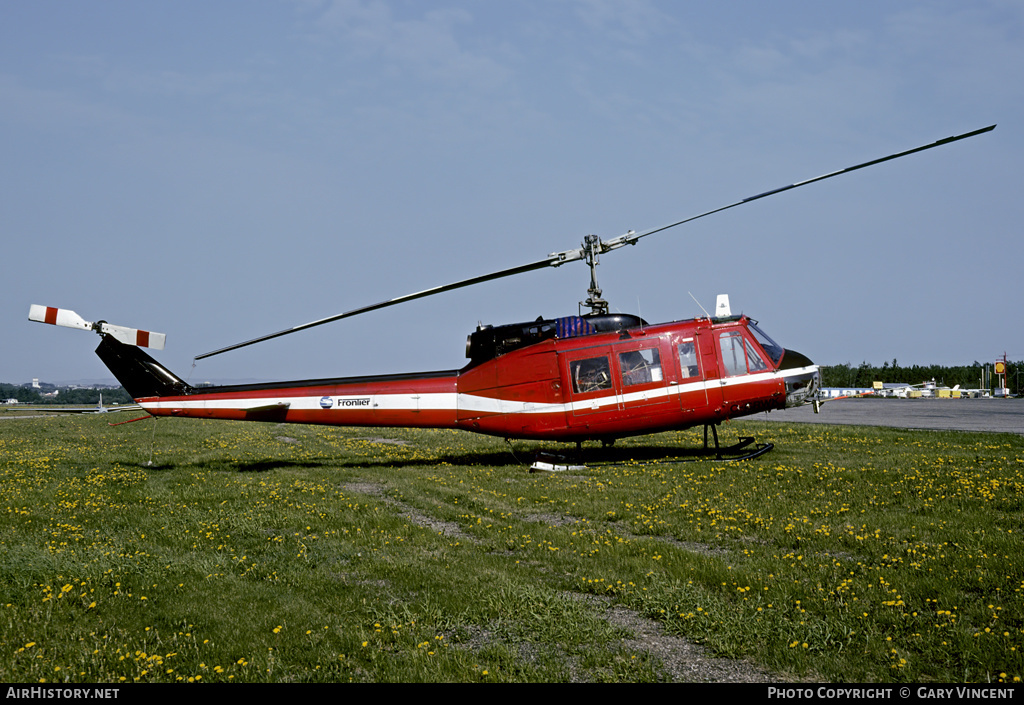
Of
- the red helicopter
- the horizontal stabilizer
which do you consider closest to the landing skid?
the red helicopter

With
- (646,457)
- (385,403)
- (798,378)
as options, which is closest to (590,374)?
(646,457)

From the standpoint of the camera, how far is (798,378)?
1666 cm

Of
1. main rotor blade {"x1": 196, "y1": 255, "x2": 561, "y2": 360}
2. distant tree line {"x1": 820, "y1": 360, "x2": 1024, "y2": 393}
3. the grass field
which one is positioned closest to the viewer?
the grass field

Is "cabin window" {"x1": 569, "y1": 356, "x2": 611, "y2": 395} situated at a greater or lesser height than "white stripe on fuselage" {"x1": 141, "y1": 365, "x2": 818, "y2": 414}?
greater

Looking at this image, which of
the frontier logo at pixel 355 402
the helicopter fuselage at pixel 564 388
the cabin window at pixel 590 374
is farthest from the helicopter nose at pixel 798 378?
the frontier logo at pixel 355 402

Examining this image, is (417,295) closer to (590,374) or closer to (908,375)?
(590,374)

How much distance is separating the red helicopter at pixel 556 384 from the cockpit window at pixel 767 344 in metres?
0.03

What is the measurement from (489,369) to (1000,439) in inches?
662

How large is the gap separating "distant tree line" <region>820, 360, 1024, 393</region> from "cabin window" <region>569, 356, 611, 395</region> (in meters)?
90.2

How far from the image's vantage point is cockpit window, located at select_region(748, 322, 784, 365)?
54.8 ft

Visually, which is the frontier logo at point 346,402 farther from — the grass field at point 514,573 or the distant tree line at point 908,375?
the distant tree line at point 908,375

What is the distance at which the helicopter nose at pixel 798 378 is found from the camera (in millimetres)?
16594

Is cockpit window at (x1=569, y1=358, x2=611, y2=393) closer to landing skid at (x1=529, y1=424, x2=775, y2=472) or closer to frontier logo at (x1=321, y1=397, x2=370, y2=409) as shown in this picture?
landing skid at (x1=529, y1=424, x2=775, y2=472)

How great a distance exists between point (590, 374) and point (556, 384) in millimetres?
905
